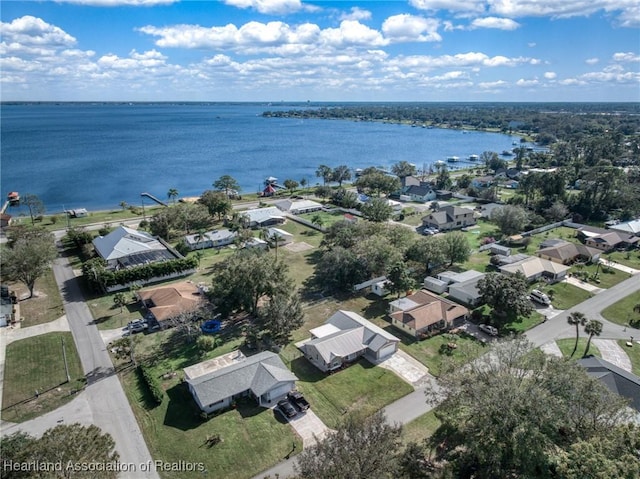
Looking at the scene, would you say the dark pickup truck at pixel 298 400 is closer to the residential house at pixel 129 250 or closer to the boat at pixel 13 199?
the residential house at pixel 129 250

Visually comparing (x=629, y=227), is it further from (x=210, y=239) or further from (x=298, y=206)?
(x=210, y=239)

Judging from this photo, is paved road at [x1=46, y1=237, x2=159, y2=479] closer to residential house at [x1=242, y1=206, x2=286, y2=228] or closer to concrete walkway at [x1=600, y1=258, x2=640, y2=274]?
residential house at [x1=242, y1=206, x2=286, y2=228]

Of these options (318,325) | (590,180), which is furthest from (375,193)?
(318,325)

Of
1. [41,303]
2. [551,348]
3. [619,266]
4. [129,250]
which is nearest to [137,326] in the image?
[41,303]

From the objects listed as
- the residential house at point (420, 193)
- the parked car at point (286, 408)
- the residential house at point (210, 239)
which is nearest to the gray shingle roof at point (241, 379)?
the parked car at point (286, 408)

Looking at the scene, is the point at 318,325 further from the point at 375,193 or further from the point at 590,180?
the point at 590,180

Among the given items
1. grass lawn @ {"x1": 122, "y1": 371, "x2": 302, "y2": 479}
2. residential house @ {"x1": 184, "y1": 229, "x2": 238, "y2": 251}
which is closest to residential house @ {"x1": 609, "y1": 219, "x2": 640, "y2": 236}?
residential house @ {"x1": 184, "y1": 229, "x2": 238, "y2": 251}
